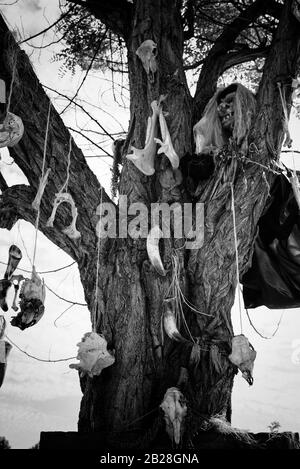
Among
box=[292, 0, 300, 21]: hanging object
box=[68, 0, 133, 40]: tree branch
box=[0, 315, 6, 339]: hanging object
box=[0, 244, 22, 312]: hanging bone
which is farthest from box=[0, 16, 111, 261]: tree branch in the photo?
box=[292, 0, 300, 21]: hanging object

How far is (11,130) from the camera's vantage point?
248cm

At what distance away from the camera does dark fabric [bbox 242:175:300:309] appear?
9.54ft

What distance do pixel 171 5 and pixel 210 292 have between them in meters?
2.25

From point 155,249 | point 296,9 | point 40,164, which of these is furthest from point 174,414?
point 296,9

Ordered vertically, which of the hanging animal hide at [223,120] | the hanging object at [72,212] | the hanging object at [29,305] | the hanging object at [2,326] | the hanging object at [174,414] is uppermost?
the hanging animal hide at [223,120]

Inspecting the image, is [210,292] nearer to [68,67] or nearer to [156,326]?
[156,326]

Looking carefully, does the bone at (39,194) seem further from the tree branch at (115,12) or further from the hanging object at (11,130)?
the tree branch at (115,12)

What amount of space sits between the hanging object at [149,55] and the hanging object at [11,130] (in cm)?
100

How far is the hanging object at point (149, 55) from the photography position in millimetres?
2900

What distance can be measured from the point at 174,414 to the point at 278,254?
55.6 inches

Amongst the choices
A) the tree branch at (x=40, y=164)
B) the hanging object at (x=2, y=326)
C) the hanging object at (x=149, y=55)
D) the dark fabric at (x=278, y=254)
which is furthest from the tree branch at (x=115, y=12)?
the hanging object at (x=2, y=326)

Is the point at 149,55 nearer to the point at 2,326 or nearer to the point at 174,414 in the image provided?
the point at 2,326

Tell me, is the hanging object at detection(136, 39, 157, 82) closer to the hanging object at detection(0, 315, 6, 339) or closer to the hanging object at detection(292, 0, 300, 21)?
the hanging object at detection(292, 0, 300, 21)

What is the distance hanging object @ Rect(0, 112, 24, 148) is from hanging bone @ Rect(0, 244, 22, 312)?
0.65 m
